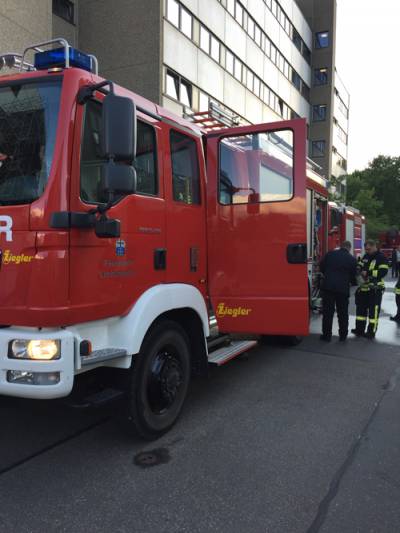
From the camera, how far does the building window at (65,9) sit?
51.7 ft

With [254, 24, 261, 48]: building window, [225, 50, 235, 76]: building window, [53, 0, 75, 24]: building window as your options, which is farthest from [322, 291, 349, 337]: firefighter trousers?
[254, 24, 261, 48]: building window

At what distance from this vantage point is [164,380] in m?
3.53

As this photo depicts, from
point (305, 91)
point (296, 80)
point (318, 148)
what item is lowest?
point (318, 148)

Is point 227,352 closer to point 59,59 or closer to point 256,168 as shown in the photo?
point 256,168

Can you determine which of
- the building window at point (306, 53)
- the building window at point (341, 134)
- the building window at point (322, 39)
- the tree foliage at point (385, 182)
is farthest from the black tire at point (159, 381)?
the tree foliage at point (385, 182)

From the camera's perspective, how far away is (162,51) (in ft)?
50.2

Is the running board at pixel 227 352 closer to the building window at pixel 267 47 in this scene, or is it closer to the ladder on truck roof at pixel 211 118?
the ladder on truck roof at pixel 211 118

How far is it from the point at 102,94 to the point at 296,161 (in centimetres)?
208

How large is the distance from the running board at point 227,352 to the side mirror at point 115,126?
2241mm

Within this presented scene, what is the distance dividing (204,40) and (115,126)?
17.7 metres

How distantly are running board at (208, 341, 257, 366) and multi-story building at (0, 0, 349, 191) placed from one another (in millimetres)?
2821

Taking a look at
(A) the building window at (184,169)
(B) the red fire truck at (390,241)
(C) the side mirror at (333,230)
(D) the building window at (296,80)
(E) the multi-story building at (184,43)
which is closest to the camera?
(A) the building window at (184,169)

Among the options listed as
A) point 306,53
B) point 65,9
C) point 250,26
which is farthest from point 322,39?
point 65,9

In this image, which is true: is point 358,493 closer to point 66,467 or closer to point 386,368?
point 66,467
